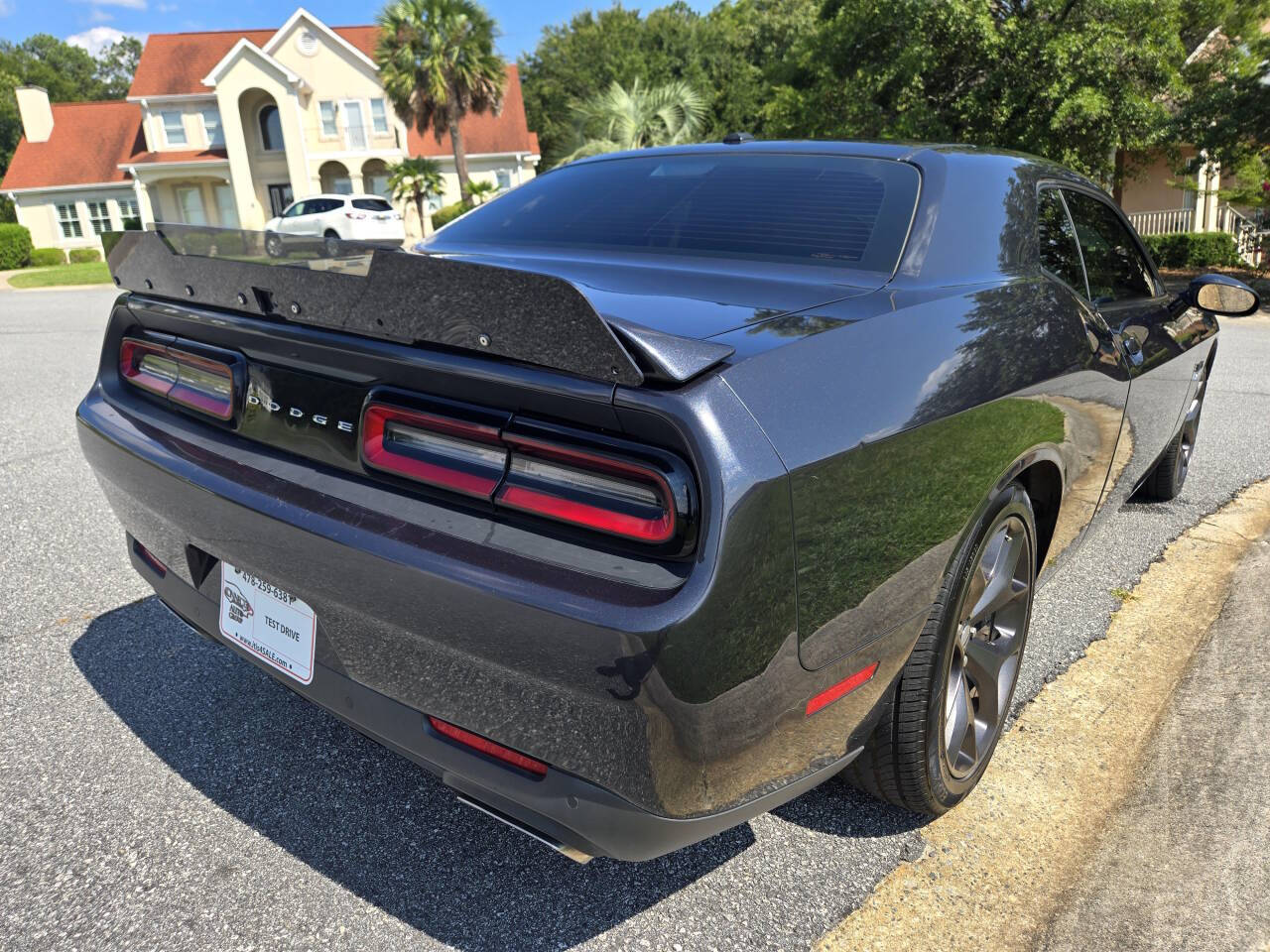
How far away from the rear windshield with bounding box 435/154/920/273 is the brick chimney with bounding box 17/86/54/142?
4724 centimetres

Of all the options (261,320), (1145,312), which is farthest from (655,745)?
(1145,312)

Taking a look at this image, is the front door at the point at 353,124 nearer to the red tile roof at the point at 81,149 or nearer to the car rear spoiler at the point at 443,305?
the red tile roof at the point at 81,149

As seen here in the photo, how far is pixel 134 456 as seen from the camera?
2.25 meters

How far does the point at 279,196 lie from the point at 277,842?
128 ft

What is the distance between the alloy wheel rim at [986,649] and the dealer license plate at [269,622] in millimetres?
1365

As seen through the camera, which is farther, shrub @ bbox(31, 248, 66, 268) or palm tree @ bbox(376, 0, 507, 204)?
shrub @ bbox(31, 248, 66, 268)

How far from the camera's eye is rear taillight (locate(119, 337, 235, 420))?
84.5 inches

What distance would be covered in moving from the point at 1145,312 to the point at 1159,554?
1.25 meters

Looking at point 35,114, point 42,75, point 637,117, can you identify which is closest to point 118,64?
point 42,75

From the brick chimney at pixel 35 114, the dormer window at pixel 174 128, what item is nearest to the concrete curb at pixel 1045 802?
the dormer window at pixel 174 128

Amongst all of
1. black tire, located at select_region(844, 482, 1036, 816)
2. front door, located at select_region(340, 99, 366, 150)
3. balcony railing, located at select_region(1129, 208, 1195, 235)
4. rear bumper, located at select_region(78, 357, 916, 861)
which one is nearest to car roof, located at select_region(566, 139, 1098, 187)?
black tire, located at select_region(844, 482, 1036, 816)

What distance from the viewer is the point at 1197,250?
2073cm

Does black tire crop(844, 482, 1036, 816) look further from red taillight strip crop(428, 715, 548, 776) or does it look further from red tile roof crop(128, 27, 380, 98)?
red tile roof crop(128, 27, 380, 98)

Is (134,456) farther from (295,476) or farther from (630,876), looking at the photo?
(630,876)
